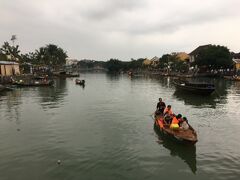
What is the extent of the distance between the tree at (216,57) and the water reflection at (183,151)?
88.8 meters

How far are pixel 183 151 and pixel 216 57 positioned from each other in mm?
90796

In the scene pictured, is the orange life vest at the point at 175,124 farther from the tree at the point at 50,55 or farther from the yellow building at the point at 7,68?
the tree at the point at 50,55

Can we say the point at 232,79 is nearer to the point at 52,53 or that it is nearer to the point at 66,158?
the point at 66,158

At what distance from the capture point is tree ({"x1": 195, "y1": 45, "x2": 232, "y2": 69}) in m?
100

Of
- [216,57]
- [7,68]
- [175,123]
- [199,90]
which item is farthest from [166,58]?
[175,123]

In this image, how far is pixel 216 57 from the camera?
10062 cm

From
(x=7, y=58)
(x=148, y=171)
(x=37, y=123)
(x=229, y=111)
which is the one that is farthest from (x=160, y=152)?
(x=7, y=58)

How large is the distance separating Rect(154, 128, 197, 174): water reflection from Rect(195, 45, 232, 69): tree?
88.8 meters

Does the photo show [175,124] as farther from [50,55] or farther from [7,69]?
[50,55]

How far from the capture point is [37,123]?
83.8ft

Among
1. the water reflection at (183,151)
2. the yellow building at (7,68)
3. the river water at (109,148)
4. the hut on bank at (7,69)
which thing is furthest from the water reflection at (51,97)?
the yellow building at (7,68)

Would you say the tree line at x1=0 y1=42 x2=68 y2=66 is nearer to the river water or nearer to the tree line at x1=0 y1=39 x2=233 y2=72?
the tree line at x1=0 y1=39 x2=233 y2=72

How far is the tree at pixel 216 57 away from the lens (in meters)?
100

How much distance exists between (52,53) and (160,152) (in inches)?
5272
